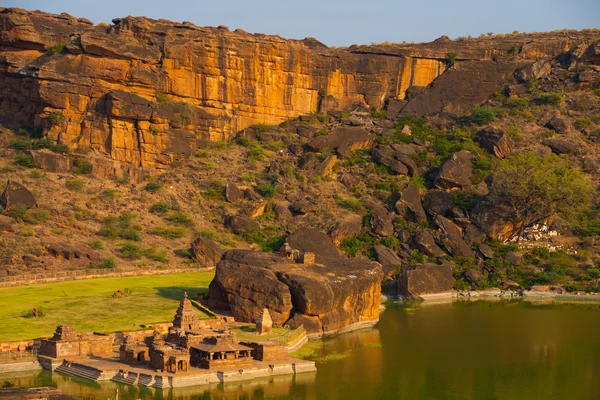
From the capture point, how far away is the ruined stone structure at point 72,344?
2183 inches

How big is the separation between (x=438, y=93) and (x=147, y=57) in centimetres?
3310

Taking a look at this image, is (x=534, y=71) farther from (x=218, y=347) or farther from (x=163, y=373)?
(x=163, y=373)

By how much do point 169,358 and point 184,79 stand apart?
57.3 metres

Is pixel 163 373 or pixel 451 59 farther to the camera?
pixel 451 59

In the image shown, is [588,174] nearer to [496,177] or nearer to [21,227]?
[496,177]

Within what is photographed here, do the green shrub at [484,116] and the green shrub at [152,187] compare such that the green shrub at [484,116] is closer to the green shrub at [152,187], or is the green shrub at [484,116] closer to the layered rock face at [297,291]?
the green shrub at [152,187]

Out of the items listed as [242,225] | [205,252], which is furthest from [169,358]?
[242,225]

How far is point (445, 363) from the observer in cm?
5975

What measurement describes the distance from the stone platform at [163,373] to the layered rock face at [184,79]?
154ft

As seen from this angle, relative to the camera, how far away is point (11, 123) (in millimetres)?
104438

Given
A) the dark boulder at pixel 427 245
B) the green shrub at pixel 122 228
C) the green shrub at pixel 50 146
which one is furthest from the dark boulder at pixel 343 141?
the green shrub at pixel 50 146

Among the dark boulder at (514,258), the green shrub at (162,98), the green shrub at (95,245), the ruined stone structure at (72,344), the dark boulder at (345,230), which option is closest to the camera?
the ruined stone structure at (72,344)

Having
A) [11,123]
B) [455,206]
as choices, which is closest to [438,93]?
[455,206]

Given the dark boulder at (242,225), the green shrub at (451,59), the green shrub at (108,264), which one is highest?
the green shrub at (451,59)
